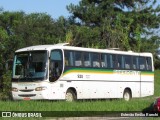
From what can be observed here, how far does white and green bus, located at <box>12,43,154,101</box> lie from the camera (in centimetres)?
2322

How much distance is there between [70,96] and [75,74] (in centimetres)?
123

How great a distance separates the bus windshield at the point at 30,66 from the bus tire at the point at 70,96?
2.18 m

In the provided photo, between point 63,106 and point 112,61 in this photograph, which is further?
point 112,61

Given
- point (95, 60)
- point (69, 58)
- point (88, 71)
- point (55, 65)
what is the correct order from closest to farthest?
point (55, 65) < point (69, 58) < point (88, 71) < point (95, 60)

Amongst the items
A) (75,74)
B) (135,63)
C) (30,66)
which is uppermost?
(135,63)

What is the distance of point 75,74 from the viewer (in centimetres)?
2503

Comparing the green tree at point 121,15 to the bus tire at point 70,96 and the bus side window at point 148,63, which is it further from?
the bus tire at point 70,96

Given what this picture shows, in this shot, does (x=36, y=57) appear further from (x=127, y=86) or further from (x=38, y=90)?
(x=127, y=86)

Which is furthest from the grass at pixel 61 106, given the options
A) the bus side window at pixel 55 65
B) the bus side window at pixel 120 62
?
the bus side window at pixel 120 62

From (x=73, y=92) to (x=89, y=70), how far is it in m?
1.81

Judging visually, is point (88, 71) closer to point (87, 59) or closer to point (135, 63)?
point (87, 59)

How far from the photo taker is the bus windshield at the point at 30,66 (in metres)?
23.1

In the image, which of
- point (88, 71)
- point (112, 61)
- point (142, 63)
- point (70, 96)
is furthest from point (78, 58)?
point (142, 63)

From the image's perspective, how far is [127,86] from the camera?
29844 millimetres
